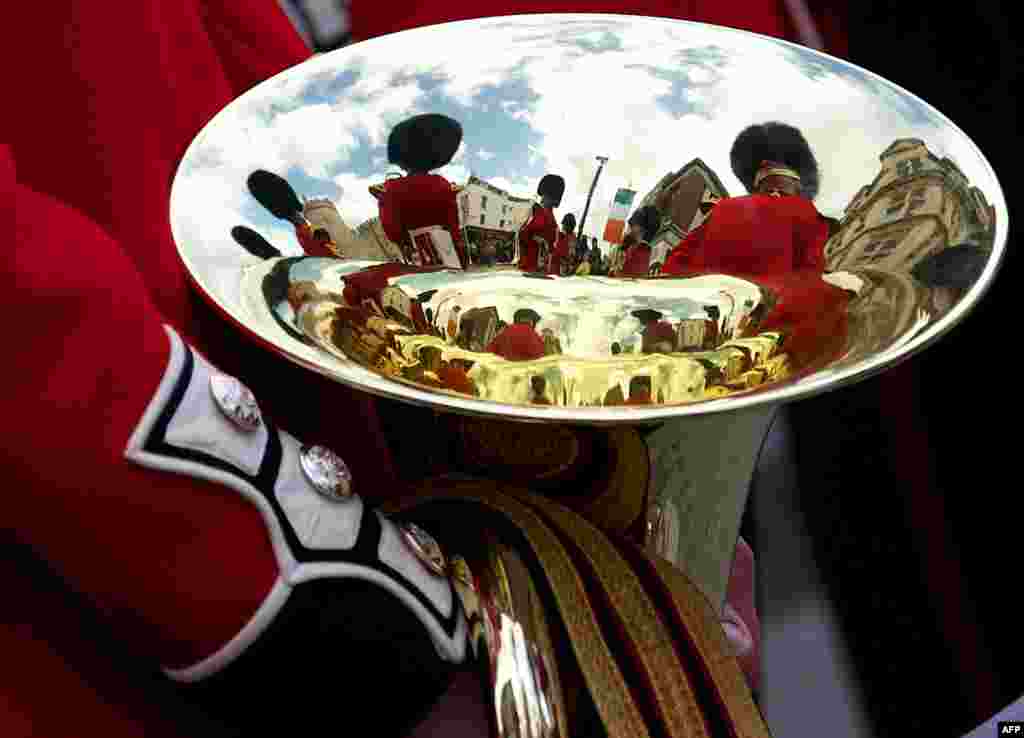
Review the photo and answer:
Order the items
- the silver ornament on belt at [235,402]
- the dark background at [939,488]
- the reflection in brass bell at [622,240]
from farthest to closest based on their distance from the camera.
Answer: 1. the dark background at [939,488]
2. the reflection in brass bell at [622,240]
3. the silver ornament on belt at [235,402]

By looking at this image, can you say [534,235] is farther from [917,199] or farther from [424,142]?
[917,199]

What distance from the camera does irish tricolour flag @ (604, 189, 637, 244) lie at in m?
0.74

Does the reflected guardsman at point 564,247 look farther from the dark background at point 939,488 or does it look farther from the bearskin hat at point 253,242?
the dark background at point 939,488

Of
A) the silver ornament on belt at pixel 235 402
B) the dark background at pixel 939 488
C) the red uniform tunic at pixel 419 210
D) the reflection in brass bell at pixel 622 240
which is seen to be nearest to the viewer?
the silver ornament on belt at pixel 235 402

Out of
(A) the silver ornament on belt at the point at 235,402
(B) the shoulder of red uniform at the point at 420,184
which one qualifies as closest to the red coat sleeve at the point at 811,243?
(B) the shoulder of red uniform at the point at 420,184

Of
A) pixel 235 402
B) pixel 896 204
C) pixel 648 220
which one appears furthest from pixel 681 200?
pixel 235 402

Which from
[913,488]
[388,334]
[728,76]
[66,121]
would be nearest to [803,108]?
[728,76]

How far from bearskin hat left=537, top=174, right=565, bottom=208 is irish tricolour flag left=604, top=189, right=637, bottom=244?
0.03 m

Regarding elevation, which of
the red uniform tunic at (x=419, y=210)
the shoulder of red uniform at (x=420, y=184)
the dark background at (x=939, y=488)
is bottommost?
the dark background at (x=939, y=488)

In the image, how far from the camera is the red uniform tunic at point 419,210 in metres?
0.70

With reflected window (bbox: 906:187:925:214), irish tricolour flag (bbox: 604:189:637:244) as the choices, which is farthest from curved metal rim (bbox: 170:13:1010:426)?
irish tricolour flag (bbox: 604:189:637:244)

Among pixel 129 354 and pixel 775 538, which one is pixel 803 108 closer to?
pixel 129 354

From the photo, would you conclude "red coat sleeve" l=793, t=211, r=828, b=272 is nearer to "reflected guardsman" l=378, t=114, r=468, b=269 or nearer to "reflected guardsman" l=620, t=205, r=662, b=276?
"reflected guardsman" l=620, t=205, r=662, b=276

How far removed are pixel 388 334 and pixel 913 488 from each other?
2.59 ft
